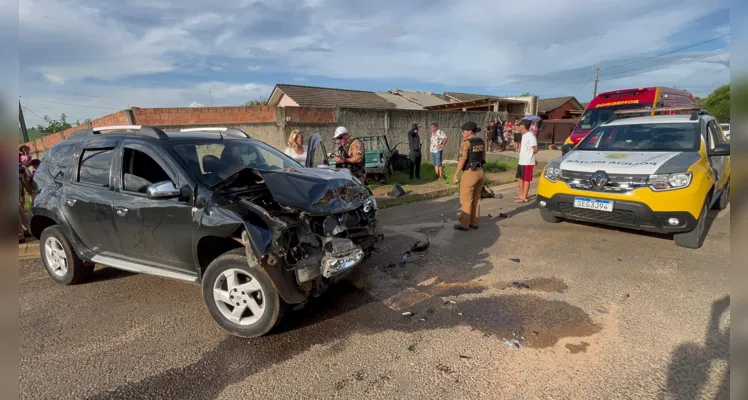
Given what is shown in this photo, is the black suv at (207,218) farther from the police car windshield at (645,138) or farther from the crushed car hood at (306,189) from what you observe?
the police car windshield at (645,138)

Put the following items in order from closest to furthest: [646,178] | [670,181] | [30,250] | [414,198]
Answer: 1. [670,181]
2. [646,178]
3. [30,250]
4. [414,198]

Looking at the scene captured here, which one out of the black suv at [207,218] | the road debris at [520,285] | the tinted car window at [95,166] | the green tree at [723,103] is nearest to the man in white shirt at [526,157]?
the green tree at [723,103]

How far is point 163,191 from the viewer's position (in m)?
3.17

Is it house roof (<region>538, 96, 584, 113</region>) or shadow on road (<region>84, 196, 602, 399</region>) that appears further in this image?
house roof (<region>538, 96, 584, 113</region>)

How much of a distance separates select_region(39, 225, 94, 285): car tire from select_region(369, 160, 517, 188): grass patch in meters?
6.90

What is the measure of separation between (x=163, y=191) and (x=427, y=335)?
2.53 meters

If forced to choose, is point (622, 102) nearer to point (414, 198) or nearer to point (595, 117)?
point (595, 117)

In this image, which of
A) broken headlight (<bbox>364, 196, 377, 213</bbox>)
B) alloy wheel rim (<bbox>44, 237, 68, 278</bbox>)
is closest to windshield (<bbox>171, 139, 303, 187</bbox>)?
broken headlight (<bbox>364, 196, 377, 213</bbox>)

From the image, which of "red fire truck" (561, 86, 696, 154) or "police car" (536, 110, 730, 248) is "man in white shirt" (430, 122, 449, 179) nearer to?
"red fire truck" (561, 86, 696, 154)

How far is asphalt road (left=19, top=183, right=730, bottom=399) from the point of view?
8.22ft

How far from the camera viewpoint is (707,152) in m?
5.10

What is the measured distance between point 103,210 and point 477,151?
482cm

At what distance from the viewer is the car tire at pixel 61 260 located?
415cm

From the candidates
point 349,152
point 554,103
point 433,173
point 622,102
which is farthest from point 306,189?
point 554,103
